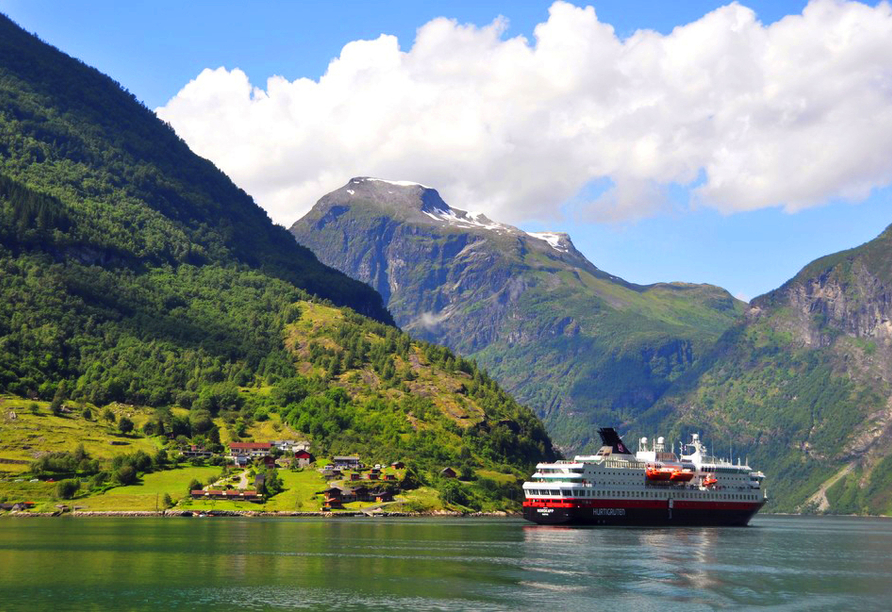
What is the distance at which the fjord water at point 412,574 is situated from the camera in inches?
4380

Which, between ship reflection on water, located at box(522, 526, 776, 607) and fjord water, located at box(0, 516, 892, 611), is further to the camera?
ship reflection on water, located at box(522, 526, 776, 607)

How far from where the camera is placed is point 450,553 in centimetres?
15988

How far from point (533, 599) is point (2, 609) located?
52.0 meters

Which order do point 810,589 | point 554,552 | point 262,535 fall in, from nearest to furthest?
point 810,589, point 554,552, point 262,535

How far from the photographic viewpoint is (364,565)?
14100 centimetres

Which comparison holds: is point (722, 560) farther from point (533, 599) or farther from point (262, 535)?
point (262, 535)

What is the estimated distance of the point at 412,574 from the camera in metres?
132

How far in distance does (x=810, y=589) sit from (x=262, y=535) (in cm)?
9658

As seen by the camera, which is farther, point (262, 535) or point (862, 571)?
point (262, 535)

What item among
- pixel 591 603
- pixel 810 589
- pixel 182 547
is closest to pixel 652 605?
pixel 591 603

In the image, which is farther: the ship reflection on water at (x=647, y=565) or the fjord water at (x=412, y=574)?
the ship reflection on water at (x=647, y=565)

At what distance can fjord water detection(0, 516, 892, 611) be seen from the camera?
365ft

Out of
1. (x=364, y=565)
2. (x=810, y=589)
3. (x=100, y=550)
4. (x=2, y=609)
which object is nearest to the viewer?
(x=2, y=609)

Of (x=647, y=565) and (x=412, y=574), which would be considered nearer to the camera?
(x=412, y=574)
